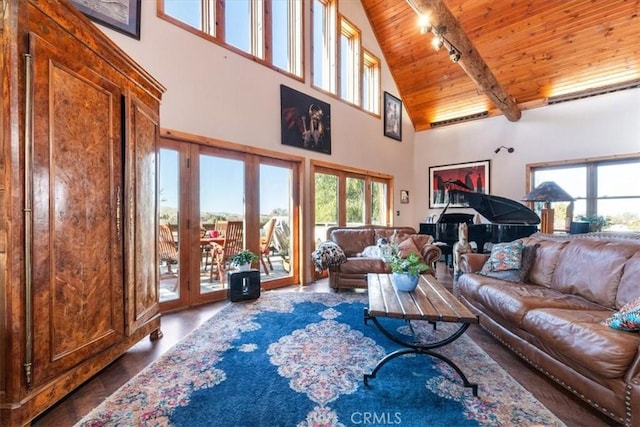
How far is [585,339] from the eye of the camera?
160 centimetres

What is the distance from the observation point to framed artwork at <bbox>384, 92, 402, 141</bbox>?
6664 mm

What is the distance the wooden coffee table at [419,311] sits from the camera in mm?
1758

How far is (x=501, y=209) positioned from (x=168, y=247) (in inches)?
196

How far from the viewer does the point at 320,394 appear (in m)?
1.75

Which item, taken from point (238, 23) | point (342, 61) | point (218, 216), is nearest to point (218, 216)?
point (218, 216)

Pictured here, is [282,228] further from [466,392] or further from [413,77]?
[413,77]

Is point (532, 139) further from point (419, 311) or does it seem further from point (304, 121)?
point (419, 311)

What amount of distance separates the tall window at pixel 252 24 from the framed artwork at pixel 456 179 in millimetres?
4183

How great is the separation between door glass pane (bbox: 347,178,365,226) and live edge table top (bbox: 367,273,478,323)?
3391 millimetres

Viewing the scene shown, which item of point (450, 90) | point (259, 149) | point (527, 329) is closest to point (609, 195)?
point (450, 90)

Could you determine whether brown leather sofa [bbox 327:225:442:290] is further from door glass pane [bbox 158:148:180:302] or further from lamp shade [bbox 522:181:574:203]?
door glass pane [bbox 158:148:180:302]

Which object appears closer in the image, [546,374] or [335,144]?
[546,374]

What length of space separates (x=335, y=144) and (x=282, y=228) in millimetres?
1968

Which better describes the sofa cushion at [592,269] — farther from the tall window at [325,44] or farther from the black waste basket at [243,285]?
the tall window at [325,44]
